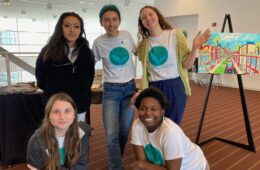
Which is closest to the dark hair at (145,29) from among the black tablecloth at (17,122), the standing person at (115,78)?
the standing person at (115,78)

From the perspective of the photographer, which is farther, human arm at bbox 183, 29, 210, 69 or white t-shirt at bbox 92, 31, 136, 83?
white t-shirt at bbox 92, 31, 136, 83

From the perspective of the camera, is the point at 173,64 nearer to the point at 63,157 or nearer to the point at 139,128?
the point at 139,128

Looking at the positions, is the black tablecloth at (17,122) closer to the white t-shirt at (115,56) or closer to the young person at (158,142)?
the white t-shirt at (115,56)

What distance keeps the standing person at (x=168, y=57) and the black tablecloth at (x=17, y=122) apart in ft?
4.12

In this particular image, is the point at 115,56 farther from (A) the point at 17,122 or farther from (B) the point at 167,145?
(A) the point at 17,122

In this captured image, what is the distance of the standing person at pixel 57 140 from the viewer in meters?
1.57

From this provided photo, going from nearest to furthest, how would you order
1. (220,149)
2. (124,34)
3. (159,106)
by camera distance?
(159,106), (124,34), (220,149)

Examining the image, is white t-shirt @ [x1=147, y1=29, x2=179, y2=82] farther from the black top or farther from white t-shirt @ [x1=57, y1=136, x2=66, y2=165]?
white t-shirt @ [x1=57, y1=136, x2=66, y2=165]

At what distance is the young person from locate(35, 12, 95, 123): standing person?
0.50 m

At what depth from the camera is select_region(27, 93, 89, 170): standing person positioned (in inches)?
61.7

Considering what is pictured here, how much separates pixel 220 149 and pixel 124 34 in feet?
5.92

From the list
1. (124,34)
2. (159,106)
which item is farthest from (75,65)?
(159,106)

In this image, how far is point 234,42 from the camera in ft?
8.61

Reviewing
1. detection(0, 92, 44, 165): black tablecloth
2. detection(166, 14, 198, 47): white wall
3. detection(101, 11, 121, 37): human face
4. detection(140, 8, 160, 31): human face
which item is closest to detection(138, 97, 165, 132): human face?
detection(140, 8, 160, 31): human face
